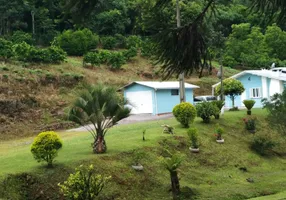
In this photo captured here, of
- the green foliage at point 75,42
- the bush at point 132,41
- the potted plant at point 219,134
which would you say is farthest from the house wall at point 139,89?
the bush at point 132,41

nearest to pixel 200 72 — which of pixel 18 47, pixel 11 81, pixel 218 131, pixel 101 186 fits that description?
pixel 101 186

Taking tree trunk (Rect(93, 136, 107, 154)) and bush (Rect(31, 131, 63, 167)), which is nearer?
bush (Rect(31, 131, 63, 167))

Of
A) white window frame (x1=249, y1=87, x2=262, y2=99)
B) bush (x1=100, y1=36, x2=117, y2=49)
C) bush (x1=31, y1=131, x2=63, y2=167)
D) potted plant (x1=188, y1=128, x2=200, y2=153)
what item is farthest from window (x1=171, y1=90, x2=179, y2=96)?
bush (x1=100, y1=36, x2=117, y2=49)

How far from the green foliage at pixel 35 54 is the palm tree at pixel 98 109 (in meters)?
23.6

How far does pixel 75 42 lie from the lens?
48625 mm

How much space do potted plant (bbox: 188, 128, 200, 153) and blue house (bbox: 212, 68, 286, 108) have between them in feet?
49.2

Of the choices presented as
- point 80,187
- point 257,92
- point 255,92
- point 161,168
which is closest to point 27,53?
point 255,92

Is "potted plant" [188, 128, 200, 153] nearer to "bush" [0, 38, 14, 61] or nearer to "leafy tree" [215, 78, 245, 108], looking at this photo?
"leafy tree" [215, 78, 245, 108]

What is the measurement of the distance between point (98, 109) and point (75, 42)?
116 ft

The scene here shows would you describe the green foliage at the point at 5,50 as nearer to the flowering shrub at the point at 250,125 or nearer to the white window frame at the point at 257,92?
the white window frame at the point at 257,92

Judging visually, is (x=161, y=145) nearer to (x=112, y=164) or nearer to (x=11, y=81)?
(x=112, y=164)

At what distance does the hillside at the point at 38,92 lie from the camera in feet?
90.9

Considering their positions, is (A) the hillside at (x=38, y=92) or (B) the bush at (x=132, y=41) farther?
(B) the bush at (x=132, y=41)

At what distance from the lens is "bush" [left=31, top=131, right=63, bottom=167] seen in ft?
43.3
